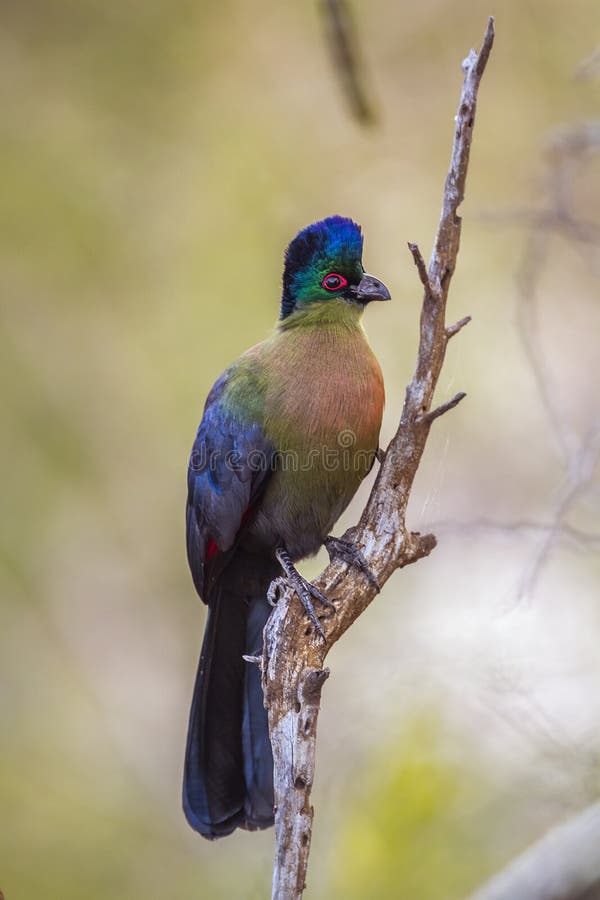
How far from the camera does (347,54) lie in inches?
171

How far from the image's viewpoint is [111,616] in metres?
6.98

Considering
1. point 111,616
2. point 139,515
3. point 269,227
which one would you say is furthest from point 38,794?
point 269,227

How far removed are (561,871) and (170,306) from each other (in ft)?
16.2

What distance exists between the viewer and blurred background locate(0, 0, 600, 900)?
18.9ft

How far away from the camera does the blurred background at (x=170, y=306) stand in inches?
227

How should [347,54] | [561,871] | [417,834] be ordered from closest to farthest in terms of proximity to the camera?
[561,871]
[417,834]
[347,54]

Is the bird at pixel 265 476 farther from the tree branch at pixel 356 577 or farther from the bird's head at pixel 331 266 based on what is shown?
the tree branch at pixel 356 577

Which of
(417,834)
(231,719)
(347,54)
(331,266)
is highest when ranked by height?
(347,54)

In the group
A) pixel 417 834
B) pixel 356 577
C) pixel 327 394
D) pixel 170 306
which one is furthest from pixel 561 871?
pixel 170 306

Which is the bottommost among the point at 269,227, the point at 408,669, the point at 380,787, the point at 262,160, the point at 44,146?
the point at 380,787

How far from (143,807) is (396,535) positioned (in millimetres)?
3880

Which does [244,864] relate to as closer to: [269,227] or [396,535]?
[396,535]

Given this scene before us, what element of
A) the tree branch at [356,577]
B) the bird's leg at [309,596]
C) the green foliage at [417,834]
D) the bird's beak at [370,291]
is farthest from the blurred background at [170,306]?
the bird's leg at [309,596]

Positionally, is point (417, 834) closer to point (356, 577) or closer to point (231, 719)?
point (231, 719)
